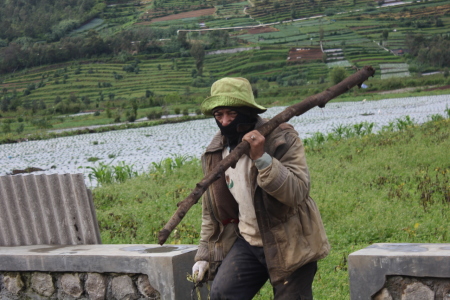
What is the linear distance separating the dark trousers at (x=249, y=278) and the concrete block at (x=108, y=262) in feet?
2.33

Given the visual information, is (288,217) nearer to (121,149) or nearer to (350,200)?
(350,200)

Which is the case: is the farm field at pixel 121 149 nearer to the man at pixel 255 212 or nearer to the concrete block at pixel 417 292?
the man at pixel 255 212

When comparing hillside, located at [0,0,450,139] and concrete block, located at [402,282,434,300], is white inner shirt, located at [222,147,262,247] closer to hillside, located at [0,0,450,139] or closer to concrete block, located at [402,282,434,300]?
concrete block, located at [402,282,434,300]

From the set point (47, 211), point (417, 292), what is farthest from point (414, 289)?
point (47, 211)

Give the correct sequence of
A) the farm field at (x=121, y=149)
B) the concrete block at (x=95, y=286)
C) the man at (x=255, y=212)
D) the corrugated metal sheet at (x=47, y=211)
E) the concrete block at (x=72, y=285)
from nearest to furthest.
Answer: the man at (x=255, y=212)
the concrete block at (x=95, y=286)
the concrete block at (x=72, y=285)
the corrugated metal sheet at (x=47, y=211)
the farm field at (x=121, y=149)

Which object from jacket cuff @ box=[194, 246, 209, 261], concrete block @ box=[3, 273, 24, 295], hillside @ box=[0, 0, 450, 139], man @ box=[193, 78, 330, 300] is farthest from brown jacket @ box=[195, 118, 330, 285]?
hillside @ box=[0, 0, 450, 139]

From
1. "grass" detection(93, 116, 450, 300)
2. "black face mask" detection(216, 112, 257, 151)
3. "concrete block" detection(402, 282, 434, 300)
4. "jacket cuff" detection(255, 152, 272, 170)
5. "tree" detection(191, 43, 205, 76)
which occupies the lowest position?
"tree" detection(191, 43, 205, 76)

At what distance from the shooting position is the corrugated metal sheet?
539 cm

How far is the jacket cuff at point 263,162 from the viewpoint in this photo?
3365 mm

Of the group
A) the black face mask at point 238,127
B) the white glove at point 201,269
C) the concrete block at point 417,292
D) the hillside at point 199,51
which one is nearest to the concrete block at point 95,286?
the white glove at point 201,269

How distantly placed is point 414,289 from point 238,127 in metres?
1.33

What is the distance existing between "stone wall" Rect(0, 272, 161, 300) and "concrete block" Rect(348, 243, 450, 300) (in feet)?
4.75

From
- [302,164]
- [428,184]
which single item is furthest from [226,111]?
[428,184]

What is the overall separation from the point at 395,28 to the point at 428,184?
90411 millimetres
